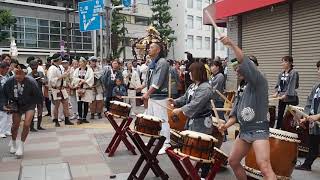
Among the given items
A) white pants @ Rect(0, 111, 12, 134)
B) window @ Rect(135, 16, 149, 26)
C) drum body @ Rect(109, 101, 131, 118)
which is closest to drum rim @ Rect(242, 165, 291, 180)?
drum body @ Rect(109, 101, 131, 118)

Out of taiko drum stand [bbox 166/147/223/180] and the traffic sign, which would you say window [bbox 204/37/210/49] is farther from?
taiko drum stand [bbox 166/147/223/180]

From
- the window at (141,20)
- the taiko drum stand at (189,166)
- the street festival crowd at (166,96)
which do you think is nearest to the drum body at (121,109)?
the street festival crowd at (166,96)

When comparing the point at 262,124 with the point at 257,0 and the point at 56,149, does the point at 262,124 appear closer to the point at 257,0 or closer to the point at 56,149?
the point at 56,149

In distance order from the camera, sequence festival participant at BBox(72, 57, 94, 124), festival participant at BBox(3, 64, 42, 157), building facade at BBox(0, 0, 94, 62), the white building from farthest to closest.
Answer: the white building → building facade at BBox(0, 0, 94, 62) → festival participant at BBox(72, 57, 94, 124) → festival participant at BBox(3, 64, 42, 157)

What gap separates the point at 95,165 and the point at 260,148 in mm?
3662

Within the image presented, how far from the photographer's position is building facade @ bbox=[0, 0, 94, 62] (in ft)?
142

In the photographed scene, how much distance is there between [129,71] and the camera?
1600 cm

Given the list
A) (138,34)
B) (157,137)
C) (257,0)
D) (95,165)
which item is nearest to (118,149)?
(95,165)

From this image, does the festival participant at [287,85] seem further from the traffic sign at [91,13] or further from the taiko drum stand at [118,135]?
the traffic sign at [91,13]

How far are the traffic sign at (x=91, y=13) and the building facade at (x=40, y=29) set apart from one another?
22.5m

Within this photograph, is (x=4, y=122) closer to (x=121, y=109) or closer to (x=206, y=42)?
(x=121, y=109)

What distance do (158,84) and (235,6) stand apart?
6.61m

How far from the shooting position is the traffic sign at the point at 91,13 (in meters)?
19.3

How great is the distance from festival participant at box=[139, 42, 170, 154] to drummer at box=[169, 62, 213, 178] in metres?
1.78
